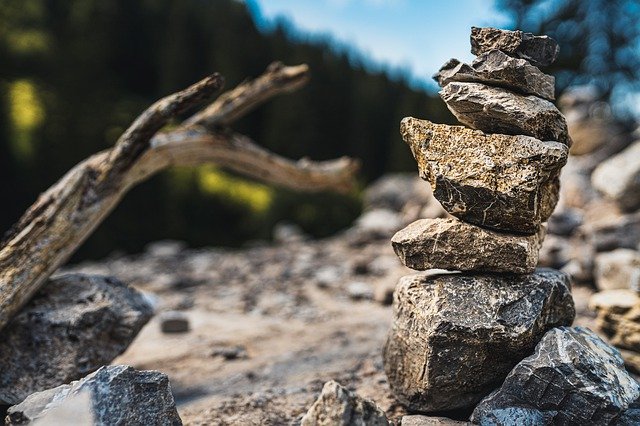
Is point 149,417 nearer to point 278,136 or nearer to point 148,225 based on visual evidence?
point 148,225

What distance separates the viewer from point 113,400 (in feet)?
8.83

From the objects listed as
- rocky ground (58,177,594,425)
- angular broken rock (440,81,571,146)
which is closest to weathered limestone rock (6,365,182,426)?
rocky ground (58,177,594,425)

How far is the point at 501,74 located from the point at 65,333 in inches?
146

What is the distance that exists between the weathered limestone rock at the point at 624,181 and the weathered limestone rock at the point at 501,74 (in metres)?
5.25

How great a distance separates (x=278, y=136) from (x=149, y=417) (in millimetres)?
19145

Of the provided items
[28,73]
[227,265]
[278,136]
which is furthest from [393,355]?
[28,73]

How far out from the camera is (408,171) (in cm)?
2311

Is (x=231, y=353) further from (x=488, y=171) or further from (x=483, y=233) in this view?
(x=488, y=171)

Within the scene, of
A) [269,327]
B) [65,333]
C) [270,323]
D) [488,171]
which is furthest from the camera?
[270,323]

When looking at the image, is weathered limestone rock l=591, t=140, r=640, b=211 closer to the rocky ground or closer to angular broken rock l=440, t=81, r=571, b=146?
the rocky ground

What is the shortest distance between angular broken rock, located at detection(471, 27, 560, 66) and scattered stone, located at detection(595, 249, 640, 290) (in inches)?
143

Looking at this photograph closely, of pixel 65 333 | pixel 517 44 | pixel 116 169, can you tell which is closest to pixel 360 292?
pixel 116 169

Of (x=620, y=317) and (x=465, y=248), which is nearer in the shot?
(x=465, y=248)

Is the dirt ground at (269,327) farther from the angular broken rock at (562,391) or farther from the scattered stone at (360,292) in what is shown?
the angular broken rock at (562,391)
